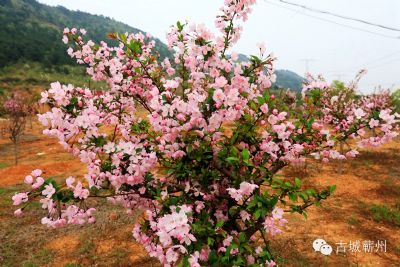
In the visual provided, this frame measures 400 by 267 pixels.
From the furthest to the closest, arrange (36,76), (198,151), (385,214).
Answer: (36,76)
(385,214)
(198,151)

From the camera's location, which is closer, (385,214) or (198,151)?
(198,151)

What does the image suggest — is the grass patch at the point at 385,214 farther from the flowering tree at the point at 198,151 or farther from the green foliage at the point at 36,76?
the green foliage at the point at 36,76

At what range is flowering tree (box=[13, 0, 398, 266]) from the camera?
11.3 feet

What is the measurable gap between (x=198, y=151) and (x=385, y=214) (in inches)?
325

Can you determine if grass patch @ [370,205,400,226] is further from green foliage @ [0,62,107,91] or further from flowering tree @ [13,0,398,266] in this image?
green foliage @ [0,62,107,91]

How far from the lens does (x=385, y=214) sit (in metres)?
9.82

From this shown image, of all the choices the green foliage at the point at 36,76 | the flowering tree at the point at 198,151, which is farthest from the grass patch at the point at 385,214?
the green foliage at the point at 36,76

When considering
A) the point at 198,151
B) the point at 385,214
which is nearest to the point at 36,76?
the point at 385,214

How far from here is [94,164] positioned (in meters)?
3.86

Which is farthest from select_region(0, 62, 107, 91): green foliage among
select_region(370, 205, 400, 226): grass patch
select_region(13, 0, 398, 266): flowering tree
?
select_region(13, 0, 398, 266): flowering tree

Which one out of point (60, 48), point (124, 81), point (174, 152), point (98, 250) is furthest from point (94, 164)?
point (60, 48)

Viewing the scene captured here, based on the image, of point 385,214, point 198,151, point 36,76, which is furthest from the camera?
point 36,76

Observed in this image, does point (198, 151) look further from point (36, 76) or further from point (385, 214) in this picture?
point (36, 76)

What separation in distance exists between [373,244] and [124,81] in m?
6.83
